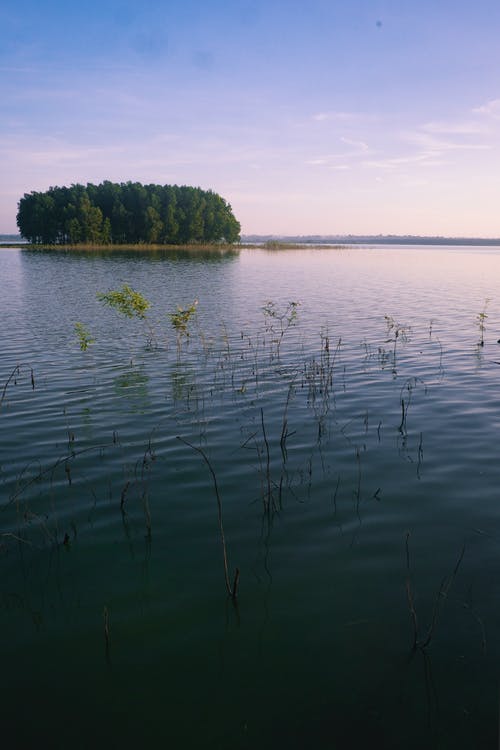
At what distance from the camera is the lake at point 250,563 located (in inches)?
166

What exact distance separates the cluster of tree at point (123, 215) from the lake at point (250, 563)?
118 metres

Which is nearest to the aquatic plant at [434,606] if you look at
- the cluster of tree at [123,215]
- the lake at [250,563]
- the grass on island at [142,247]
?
the lake at [250,563]

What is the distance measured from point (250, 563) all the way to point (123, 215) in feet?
439

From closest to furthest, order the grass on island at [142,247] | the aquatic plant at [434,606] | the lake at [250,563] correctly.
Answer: the lake at [250,563] < the aquatic plant at [434,606] < the grass on island at [142,247]

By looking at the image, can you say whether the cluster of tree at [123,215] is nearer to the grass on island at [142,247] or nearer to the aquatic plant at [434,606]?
the grass on island at [142,247]

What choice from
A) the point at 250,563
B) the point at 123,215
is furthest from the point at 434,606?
the point at 123,215

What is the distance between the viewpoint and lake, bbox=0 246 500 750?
4.22 metres

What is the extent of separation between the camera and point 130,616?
5.24m

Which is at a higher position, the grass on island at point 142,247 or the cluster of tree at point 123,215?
the cluster of tree at point 123,215

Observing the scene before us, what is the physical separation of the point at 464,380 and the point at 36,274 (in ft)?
145

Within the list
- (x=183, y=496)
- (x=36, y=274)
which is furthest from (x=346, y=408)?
(x=36, y=274)

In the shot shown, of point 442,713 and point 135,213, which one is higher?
point 135,213

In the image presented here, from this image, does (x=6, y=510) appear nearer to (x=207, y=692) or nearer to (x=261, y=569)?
(x=261, y=569)

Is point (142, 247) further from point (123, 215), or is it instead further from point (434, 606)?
point (434, 606)
